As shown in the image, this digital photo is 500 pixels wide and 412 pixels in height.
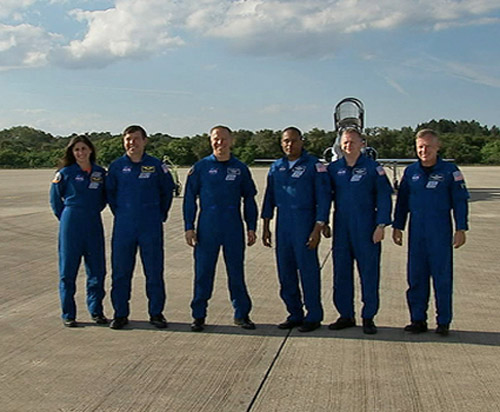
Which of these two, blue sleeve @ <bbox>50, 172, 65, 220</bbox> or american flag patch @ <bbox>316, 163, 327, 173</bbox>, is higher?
american flag patch @ <bbox>316, 163, 327, 173</bbox>

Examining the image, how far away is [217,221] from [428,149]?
6.75 ft

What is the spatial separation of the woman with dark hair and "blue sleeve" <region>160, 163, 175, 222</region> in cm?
62

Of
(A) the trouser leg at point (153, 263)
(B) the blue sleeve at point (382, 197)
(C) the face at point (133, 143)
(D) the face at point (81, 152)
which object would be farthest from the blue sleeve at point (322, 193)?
(D) the face at point (81, 152)

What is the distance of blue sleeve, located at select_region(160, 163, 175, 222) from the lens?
234 inches

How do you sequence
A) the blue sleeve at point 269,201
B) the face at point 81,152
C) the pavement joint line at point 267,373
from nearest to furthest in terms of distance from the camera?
the pavement joint line at point 267,373 → the blue sleeve at point 269,201 → the face at point 81,152

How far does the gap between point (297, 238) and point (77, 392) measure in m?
2.37

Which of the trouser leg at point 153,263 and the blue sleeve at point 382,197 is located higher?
the blue sleeve at point 382,197

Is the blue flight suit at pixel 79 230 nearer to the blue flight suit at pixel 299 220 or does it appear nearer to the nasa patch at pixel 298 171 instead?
the blue flight suit at pixel 299 220

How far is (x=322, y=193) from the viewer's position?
559 centimetres

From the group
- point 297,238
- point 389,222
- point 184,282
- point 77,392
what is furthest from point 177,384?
point 184,282

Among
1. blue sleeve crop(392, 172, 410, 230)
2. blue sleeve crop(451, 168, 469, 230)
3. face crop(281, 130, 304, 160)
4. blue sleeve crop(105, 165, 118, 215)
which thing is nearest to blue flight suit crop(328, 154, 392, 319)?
blue sleeve crop(392, 172, 410, 230)

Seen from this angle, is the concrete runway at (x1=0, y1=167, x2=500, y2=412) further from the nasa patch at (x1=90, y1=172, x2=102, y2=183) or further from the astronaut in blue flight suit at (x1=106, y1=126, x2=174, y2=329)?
the nasa patch at (x1=90, y1=172, x2=102, y2=183)

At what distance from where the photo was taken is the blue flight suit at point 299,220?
18.4 ft

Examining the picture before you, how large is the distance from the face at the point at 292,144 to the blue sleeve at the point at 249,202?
17.8 inches
